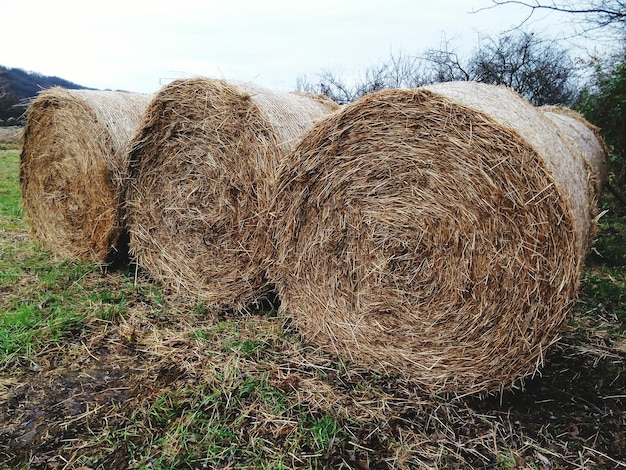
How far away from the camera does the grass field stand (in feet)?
7.52

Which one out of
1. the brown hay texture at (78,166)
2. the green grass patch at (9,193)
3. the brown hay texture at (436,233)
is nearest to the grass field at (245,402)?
the brown hay texture at (436,233)

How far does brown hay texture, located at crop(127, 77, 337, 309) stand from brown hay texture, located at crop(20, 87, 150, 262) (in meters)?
0.28

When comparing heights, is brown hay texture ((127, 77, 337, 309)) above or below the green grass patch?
above

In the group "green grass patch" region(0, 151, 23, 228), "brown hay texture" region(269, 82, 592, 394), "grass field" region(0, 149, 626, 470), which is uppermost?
"brown hay texture" region(269, 82, 592, 394)

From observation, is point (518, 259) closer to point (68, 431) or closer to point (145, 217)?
point (68, 431)

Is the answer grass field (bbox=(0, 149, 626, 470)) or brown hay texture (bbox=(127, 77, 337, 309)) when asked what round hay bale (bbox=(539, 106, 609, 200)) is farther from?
brown hay texture (bbox=(127, 77, 337, 309))

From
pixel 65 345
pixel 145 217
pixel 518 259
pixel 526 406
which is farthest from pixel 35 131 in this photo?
pixel 526 406

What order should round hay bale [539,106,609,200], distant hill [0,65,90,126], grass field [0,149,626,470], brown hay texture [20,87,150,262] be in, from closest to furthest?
1. grass field [0,149,626,470]
2. brown hay texture [20,87,150,262]
3. round hay bale [539,106,609,200]
4. distant hill [0,65,90,126]

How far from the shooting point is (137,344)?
3312mm

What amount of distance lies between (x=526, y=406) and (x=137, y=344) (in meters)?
2.60

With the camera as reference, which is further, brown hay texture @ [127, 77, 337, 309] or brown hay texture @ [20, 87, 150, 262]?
brown hay texture @ [20, 87, 150, 262]

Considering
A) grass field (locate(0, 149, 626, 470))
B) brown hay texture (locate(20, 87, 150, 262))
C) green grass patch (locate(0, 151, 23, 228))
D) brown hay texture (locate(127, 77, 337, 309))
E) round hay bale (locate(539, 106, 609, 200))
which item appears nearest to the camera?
grass field (locate(0, 149, 626, 470))

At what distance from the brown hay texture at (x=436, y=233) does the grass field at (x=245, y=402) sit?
0.27m

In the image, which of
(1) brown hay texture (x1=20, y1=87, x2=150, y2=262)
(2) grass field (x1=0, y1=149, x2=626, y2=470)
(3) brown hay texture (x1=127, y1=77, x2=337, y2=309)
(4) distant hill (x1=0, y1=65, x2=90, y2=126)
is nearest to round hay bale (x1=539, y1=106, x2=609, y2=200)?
(2) grass field (x1=0, y1=149, x2=626, y2=470)
